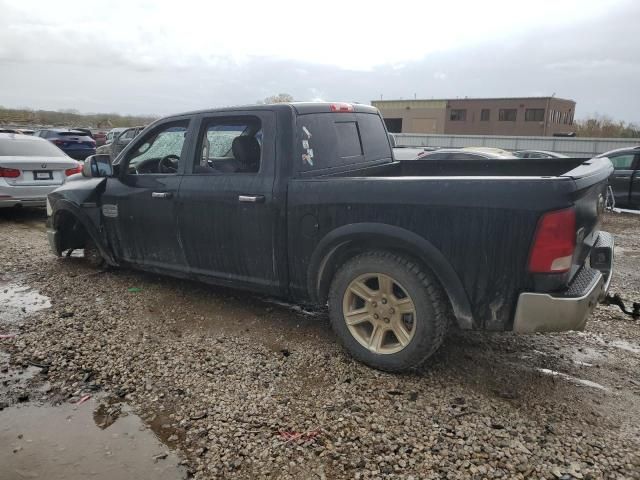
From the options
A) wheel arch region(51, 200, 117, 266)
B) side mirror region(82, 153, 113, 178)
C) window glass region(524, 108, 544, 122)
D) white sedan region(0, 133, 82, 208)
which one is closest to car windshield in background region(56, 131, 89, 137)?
white sedan region(0, 133, 82, 208)

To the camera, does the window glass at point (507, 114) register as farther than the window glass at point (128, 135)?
Yes

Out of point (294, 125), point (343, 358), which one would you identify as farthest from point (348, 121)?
point (343, 358)

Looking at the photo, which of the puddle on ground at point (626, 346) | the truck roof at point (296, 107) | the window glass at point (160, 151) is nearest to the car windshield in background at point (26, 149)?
the window glass at point (160, 151)

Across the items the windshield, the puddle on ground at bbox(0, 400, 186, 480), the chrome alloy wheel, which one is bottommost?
the puddle on ground at bbox(0, 400, 186, 480)

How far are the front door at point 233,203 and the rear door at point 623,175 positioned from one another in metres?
9.93

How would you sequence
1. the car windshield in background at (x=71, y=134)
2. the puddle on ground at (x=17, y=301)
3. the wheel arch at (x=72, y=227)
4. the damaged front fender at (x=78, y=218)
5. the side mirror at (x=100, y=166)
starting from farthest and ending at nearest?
the car windshield in background at (x=71, y=134) → the wheel arch at (x=72, y=227) → the damaged front fender at (x=78, y=218) → the side mirror at (x=100, y=166) → the puddle on ground at (x=17, y=301)

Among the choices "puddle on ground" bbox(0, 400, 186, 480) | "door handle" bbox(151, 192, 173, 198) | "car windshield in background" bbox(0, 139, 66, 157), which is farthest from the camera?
"car windshield in background" bbox(0, 139, 66, 157)

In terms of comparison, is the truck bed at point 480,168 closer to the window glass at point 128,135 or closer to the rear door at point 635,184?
the rear door at point 635,184

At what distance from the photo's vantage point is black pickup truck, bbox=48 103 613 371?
113 inches

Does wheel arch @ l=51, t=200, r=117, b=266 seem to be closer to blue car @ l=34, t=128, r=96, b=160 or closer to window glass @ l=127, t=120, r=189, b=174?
window glass @ l=127, t=120, r=189, b=174

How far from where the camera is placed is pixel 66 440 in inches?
111

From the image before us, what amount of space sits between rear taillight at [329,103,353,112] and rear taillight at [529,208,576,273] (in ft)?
7.00

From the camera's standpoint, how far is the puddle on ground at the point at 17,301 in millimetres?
4641

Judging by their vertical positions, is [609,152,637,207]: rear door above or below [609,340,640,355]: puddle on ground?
above
